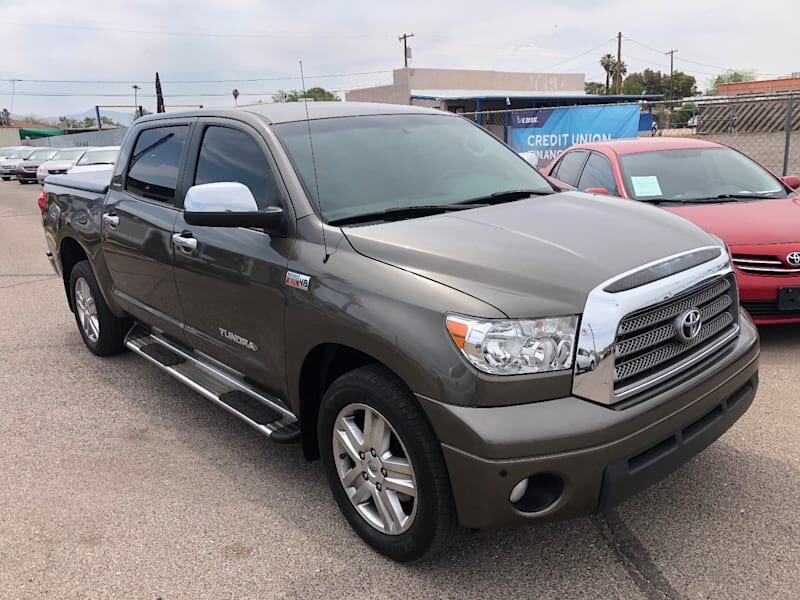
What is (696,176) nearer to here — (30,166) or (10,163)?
(30,166)

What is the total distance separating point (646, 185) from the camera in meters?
6.16

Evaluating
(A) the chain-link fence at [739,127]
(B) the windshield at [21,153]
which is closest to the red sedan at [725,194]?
(A) the chain-link fence at [739,127]

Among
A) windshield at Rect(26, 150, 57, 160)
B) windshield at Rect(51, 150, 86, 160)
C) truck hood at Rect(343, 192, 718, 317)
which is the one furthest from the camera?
windshield at Rect(26, 150, 57, 160)

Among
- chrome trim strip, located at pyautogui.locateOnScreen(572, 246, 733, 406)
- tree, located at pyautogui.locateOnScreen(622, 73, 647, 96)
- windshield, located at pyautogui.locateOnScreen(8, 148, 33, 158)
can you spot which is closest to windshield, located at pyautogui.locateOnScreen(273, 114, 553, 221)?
chrome trim strip, located at pyautogui.locateOnScreen(572, 246, 733, 406)

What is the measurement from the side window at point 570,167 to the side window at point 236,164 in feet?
14.1

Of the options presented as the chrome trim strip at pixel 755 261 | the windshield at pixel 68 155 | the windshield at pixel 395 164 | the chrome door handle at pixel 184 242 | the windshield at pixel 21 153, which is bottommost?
the chrome trim strip at pixel 755 261

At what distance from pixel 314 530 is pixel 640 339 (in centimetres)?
167

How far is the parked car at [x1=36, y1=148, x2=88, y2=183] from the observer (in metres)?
24.4

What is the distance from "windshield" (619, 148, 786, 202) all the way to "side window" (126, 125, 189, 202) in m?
3.89

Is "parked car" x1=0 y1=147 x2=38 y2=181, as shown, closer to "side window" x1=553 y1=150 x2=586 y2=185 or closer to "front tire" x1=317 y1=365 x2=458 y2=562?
"side window" x1=553 y1=150 x2=586 y2=185

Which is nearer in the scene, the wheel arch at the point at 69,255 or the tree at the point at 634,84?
the wheel arch at the point at 69,255

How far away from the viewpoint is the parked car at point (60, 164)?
24.4 m

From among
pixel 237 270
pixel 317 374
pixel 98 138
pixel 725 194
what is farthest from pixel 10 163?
pixel 317 374

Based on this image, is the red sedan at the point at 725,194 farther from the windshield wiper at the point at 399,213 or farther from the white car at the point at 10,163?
the white car at the point at 10,163
